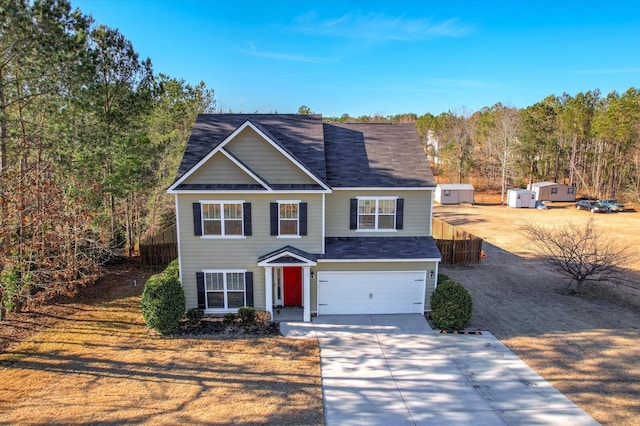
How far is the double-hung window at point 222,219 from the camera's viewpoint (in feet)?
50.4

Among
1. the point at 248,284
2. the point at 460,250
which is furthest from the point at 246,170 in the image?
the point at 460,250

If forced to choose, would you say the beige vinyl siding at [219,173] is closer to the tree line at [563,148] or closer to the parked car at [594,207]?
the parked car at [594,207]

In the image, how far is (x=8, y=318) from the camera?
15.6 m

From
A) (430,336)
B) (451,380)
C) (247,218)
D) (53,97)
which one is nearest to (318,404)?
(451,380)

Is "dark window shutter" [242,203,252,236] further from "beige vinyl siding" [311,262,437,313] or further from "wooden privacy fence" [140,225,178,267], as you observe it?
"wooden privacy fence" [140,225,178,267]

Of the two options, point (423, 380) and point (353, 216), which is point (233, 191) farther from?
point (423, 380)

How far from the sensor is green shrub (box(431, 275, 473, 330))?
48.2ft

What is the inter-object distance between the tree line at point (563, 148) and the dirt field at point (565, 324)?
26.6 metres

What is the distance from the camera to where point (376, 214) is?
16641 millimetres

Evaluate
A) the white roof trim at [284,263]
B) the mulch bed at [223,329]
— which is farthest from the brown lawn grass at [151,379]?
the white roof trim at [284,263]

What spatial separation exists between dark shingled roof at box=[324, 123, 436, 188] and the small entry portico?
11.5ft

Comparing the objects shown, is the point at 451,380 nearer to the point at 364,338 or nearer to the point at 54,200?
the point at 364,338

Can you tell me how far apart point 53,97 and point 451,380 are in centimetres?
1912

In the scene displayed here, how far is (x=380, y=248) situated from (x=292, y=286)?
165 inches
